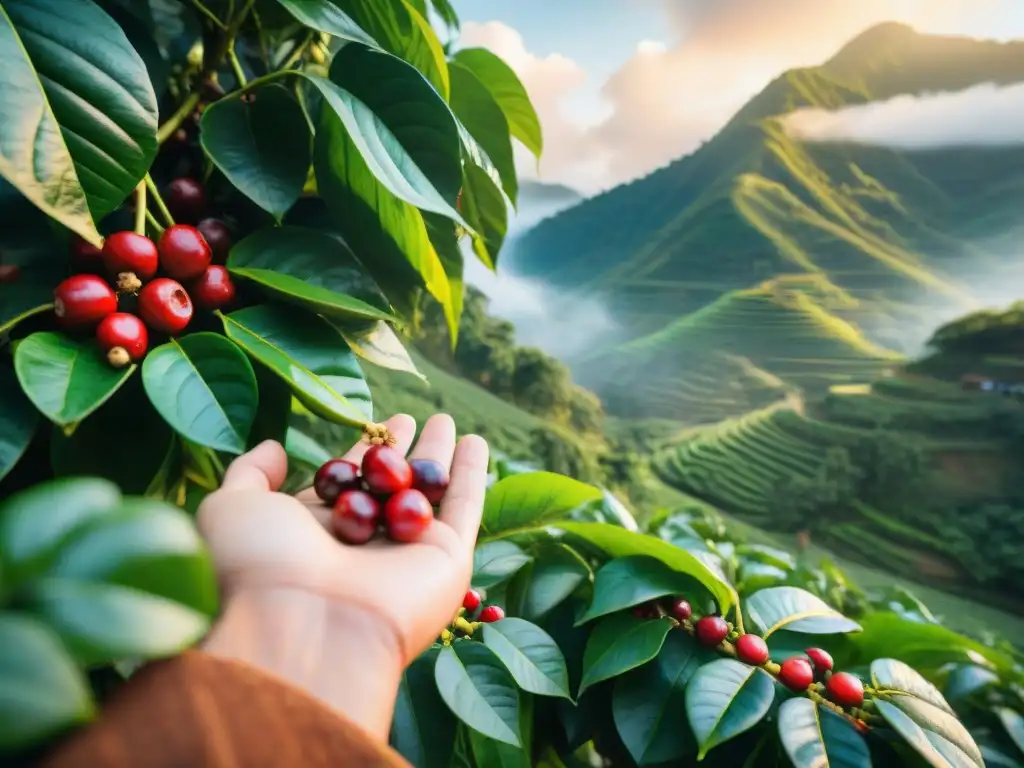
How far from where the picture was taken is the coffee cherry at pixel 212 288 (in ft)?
1.51

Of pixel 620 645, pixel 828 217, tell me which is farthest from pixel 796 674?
pixel 828 217

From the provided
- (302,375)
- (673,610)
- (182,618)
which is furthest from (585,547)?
(182,618)

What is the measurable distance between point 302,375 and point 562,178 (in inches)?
61.2

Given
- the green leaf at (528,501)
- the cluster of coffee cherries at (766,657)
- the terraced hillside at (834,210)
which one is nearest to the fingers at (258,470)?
the green leaf at (528,501)

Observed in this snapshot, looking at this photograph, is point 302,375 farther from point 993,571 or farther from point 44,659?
point 993,571

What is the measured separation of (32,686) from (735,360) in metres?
1.60

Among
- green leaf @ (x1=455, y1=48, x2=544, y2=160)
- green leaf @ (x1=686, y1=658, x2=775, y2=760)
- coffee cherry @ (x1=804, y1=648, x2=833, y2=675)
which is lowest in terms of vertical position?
green leaf @ (x1=686, y1=658, x2=775, y2=760)

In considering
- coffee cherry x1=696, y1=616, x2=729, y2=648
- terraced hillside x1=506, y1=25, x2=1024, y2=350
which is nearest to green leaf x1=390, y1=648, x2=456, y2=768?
coffee cherry x1=696, y1=616, x2=729, y2=648

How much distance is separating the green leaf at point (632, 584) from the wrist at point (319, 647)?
0.24m

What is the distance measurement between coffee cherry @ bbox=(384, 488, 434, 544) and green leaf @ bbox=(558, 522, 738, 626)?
21 centimetres

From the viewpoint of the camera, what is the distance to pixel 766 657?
1.61ft

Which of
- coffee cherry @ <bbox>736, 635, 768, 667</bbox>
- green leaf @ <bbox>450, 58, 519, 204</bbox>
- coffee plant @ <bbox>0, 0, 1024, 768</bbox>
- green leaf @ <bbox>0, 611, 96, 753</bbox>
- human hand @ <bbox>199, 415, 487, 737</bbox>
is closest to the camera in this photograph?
green leaf @ <bbox>0, 611, 96, 753</bbox>

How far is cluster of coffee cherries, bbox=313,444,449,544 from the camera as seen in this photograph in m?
0.38

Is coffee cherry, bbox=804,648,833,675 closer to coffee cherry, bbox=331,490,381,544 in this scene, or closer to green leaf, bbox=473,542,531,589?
green leaf, bbox=473,542,531,589
